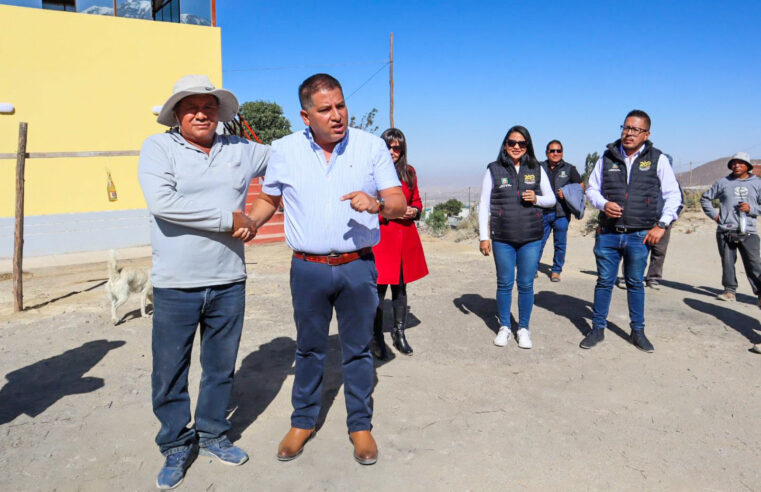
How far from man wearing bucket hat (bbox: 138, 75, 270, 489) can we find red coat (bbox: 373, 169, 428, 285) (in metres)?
1.61

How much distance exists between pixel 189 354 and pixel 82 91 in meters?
10.6

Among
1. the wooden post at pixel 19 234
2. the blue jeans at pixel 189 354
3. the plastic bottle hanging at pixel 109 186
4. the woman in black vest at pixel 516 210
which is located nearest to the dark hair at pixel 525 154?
the woman in black vest at pixel 516 210

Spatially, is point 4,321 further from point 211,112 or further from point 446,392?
point 446,392

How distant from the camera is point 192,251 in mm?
2570

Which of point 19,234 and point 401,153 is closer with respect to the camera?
point 401,153

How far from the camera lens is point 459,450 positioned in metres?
2.89

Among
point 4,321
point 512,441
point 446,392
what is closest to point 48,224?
point 4,321

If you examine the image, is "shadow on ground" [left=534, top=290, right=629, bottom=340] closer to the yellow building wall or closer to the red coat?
the red coat

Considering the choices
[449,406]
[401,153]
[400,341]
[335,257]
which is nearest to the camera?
[335,257]

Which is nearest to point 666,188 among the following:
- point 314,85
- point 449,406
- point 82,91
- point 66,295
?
point 449,406

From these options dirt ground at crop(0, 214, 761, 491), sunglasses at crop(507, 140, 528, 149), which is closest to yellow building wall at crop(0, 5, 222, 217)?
dirt ground at crop(0, 214, 761, 491)

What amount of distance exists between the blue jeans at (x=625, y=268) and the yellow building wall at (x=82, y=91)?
10.1 m

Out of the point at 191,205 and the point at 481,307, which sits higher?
the point at 191,205

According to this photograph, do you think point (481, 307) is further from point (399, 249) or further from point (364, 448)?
point (364, 448)
